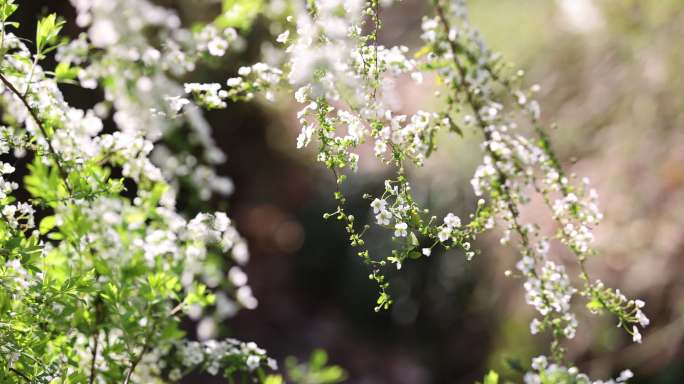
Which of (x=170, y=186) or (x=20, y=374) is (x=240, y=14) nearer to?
(x=170, y=186)

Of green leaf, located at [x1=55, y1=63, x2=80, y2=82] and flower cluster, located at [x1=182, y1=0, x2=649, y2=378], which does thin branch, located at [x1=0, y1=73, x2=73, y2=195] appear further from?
flower cluster, located at [x1=182, y1=0, x2=649, y2=378]

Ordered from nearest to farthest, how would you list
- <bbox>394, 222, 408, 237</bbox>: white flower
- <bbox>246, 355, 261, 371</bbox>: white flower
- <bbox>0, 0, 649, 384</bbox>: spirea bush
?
<bbox>0, 0, 649, 384</bbox>: spirea bush
<bbox>394, 222, 408, 237</bbox>: white flower
<bbox>246, 355, 261, 371</bbox>: white flower

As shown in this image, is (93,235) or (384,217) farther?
(384,217)

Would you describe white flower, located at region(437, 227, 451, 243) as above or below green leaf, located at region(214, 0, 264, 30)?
below

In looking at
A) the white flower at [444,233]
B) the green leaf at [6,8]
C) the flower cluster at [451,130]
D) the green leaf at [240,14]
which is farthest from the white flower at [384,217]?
the green leaf at [6,8]

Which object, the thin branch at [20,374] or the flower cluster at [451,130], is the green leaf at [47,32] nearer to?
the flower cluster at [451,130]

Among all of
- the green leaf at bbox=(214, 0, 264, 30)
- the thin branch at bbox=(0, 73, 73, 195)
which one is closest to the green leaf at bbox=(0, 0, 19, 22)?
the thin branch at bbox=(0, 73, 73, 195)

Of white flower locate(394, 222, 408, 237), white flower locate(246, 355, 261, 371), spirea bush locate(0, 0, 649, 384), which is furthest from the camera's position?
white flower locate(246, 355, 261, 371)

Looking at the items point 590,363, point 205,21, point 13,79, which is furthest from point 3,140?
point 205,21

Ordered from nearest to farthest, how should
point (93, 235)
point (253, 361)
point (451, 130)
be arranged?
point (93, 235) < point (451, 130) < point (253, 361)

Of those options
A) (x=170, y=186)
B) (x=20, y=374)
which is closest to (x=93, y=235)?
(x=170, y=186)

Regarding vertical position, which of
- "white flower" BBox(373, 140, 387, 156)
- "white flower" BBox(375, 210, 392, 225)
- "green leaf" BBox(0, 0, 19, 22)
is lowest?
"white flower" BBox(375, 210, 392, 225)

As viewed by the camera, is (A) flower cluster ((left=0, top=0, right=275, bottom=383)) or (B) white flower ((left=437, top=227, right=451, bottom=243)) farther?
(B) white flower ((left=437, top=227, right=451, bottom=243))

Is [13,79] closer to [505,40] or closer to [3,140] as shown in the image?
[3,140]
